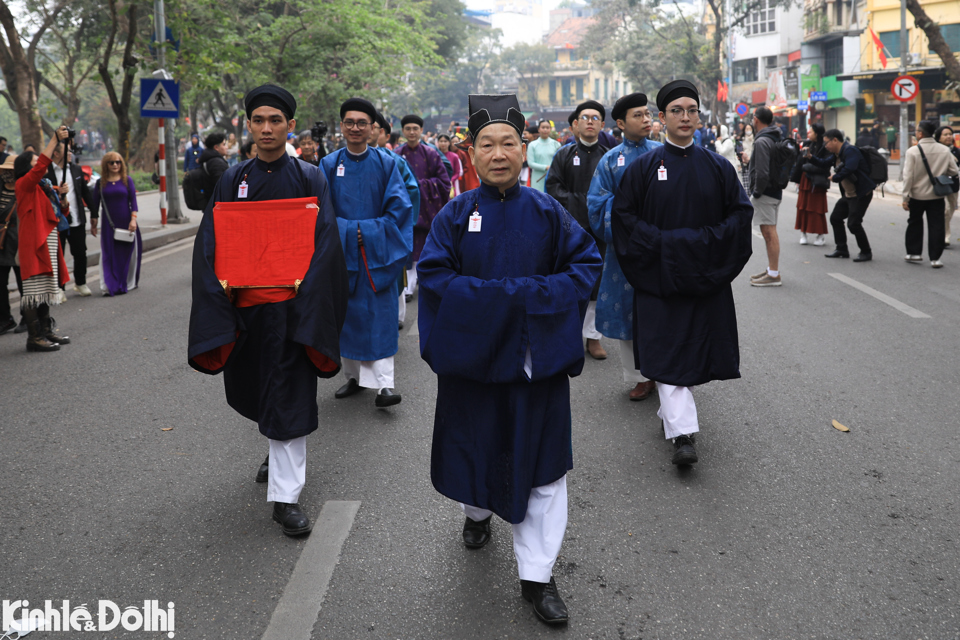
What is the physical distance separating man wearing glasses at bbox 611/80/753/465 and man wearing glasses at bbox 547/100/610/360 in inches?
92.5

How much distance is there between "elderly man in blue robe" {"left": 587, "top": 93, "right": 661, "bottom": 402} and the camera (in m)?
5.25

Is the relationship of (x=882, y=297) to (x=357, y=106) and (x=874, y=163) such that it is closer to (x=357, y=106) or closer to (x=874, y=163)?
(x=874, y=163)

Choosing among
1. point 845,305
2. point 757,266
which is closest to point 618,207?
point 845,305

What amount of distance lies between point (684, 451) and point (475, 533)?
1249mm

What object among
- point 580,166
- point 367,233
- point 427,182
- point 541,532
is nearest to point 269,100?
point 367,233

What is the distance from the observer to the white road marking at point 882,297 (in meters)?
7.82

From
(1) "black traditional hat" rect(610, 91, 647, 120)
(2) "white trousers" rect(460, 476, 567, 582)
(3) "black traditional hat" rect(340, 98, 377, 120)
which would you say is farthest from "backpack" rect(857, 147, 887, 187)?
(2) "white trousers" rect(460, 476, 567, 582)

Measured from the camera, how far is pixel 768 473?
425cm

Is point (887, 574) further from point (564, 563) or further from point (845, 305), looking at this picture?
point (845, 305)

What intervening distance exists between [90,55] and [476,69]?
6909cm

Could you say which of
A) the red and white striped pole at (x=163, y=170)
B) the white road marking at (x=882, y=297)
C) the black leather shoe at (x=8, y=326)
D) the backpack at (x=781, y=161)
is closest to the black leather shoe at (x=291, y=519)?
the black leather shoe at (x=8, y=326)

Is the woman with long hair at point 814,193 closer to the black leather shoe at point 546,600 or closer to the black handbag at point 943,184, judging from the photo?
the black handbag at point 943,184

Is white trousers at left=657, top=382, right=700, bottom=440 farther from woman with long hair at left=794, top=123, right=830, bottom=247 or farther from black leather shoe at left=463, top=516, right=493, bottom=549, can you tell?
woman with long hair at left=794, top=123, right=830, bottom=247

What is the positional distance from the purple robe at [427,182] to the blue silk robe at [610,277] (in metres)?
3.89
